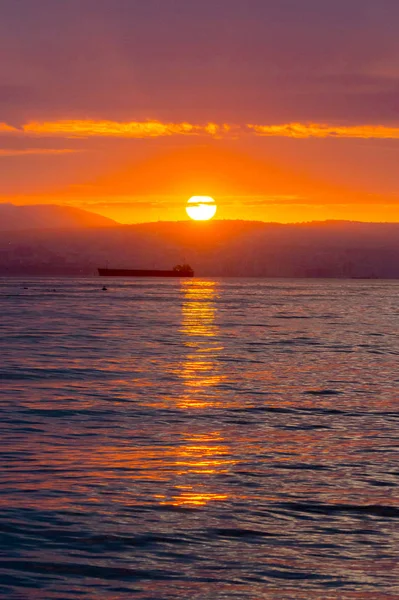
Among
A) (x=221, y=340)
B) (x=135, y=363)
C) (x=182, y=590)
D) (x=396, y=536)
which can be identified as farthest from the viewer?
(x=221, y=340)

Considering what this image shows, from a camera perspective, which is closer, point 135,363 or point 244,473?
point 244,473

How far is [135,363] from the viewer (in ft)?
149

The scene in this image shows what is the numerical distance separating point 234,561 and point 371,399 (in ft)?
60.8

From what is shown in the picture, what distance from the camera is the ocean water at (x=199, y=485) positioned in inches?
502

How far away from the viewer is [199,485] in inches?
711

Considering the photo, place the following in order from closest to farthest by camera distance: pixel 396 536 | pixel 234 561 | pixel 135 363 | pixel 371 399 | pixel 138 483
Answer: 1. pixel 234 561
2. pixel 396 536
3. pixel 138 483
4. pixel 371 399
5. pixel 135 363

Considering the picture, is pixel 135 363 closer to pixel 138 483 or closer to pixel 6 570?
pixel 138 483

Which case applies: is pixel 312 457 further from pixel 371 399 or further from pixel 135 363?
pixel 135 363

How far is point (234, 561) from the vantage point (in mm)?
13367

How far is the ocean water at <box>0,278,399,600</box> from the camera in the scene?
1274cm

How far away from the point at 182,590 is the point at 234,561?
1371 mm

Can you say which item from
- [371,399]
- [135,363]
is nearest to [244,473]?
[371,399]

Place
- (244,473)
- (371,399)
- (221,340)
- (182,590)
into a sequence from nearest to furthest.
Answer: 1. (182,590)
2. (244,473)
3. (371,399)
4. (221,340)

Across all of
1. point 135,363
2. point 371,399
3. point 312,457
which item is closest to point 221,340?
point 135,363
